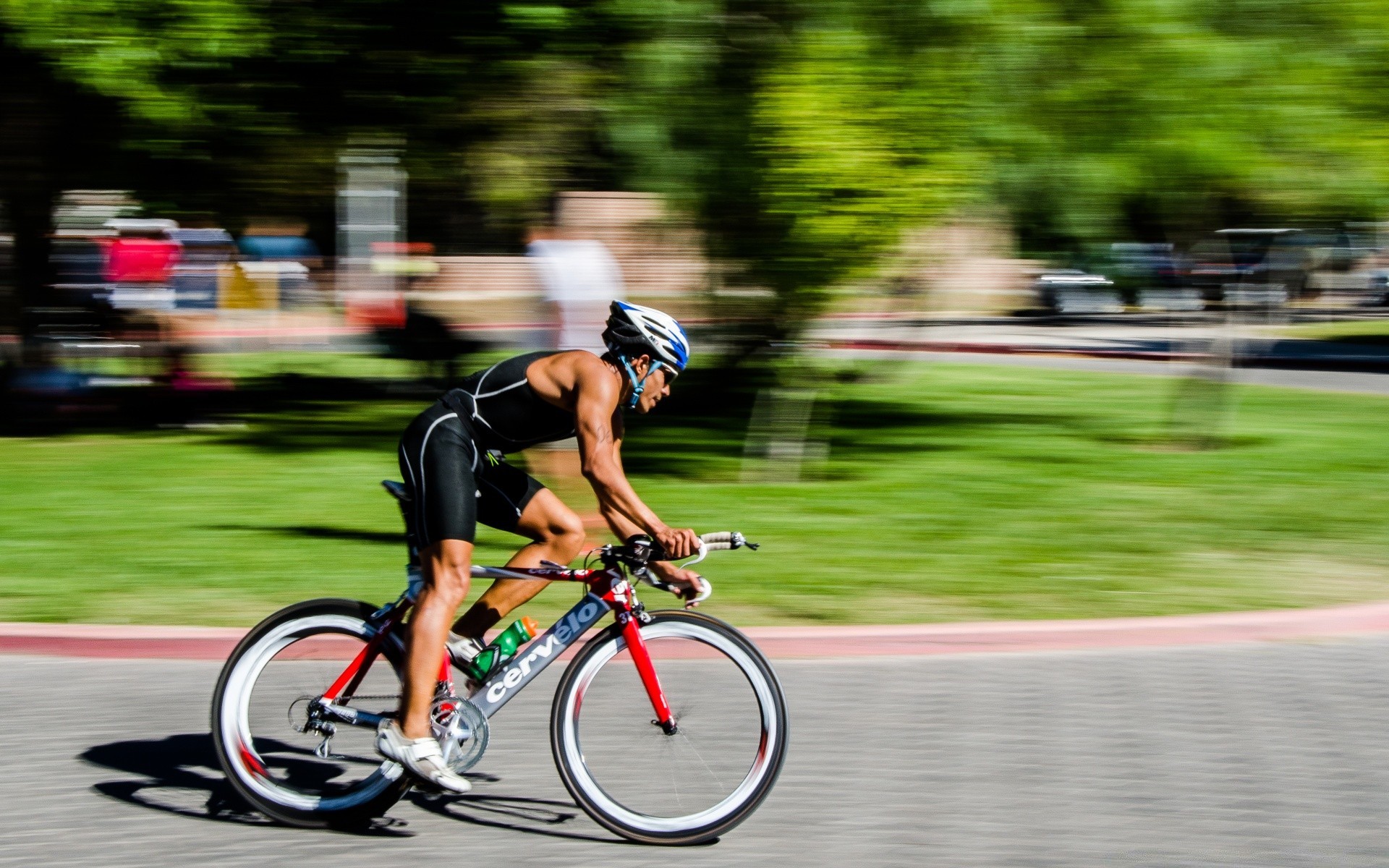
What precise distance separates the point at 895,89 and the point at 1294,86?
10.2 ft

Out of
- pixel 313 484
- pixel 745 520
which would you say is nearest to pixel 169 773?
pixel 745 520

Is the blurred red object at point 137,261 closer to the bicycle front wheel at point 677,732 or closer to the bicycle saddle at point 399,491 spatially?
the bicycle saddle at point 399,491

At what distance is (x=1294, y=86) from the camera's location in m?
10.9

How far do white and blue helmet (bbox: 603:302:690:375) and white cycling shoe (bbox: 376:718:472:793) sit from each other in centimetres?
132

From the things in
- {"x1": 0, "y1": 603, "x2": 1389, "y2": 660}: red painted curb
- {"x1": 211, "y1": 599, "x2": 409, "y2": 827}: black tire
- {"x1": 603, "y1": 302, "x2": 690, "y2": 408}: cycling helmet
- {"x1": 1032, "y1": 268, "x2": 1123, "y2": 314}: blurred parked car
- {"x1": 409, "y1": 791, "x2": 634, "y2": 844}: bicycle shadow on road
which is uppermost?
{"x1": 603, "y1": 302, "x2": 690, "y2": 408}: cycling helmet

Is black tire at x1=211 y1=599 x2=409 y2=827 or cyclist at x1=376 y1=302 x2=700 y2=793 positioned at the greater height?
cyclist at x1=376 y1=302 x2=700 y2=793

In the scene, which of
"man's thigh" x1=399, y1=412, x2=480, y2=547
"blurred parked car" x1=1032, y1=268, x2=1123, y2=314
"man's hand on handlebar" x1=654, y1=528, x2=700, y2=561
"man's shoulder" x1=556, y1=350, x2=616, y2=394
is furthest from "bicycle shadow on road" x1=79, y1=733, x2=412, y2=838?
"blurred parked car" x1=1032, y1=268, x2=1123, y2=314

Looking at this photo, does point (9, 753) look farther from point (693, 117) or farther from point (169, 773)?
point (693, 117)

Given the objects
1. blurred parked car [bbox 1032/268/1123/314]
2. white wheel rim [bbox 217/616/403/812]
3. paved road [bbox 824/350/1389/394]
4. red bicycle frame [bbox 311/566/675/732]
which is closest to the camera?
red bicycle frame [bbox 311/566/675/732]

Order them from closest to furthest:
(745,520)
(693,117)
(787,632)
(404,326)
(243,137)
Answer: (787,632)
(745,520)
(693,117)
(243,137)
(404,326)

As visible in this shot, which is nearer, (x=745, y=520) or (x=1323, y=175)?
(x=745, y=520)

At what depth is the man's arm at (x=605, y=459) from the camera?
4.46m

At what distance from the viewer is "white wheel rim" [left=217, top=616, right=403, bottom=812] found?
4.71 metres

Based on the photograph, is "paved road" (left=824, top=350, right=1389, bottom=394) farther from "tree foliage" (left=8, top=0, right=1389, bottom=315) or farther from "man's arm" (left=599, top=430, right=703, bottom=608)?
"man's arm" (left=599, top=430, right=703, bottom=608)
